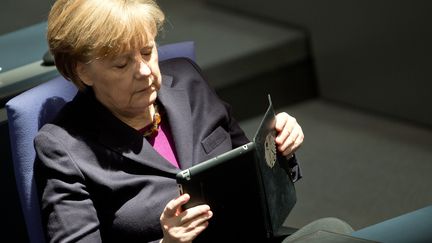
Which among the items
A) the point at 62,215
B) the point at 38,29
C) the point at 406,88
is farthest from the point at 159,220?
the point at 406,88

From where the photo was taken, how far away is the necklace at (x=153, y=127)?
103 inches

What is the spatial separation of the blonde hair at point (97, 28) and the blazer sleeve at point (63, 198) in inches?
8.6

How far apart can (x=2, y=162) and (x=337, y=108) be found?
7.27 feet

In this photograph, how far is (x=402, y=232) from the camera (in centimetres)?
237

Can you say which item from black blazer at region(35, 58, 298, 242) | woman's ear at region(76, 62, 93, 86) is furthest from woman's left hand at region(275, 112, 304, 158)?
woman's ear at region(76, 62, 93, 86)

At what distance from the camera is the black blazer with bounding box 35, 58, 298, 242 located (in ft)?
7.97

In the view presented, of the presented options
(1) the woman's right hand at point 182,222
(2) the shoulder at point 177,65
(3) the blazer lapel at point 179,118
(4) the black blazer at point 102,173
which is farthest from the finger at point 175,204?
(2) the shoulder at point 177,65

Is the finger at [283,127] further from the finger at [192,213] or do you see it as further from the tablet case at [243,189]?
the finger at [192,213]

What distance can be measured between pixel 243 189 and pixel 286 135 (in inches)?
9.3

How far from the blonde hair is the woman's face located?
0.03 meters

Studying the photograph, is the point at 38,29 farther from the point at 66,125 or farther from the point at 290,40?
the point at 290,40

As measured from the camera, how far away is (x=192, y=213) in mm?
2301

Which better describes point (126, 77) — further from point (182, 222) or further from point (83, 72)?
point (182, 222)

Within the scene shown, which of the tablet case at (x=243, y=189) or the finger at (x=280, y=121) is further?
the finger at (x=280, y=121)
